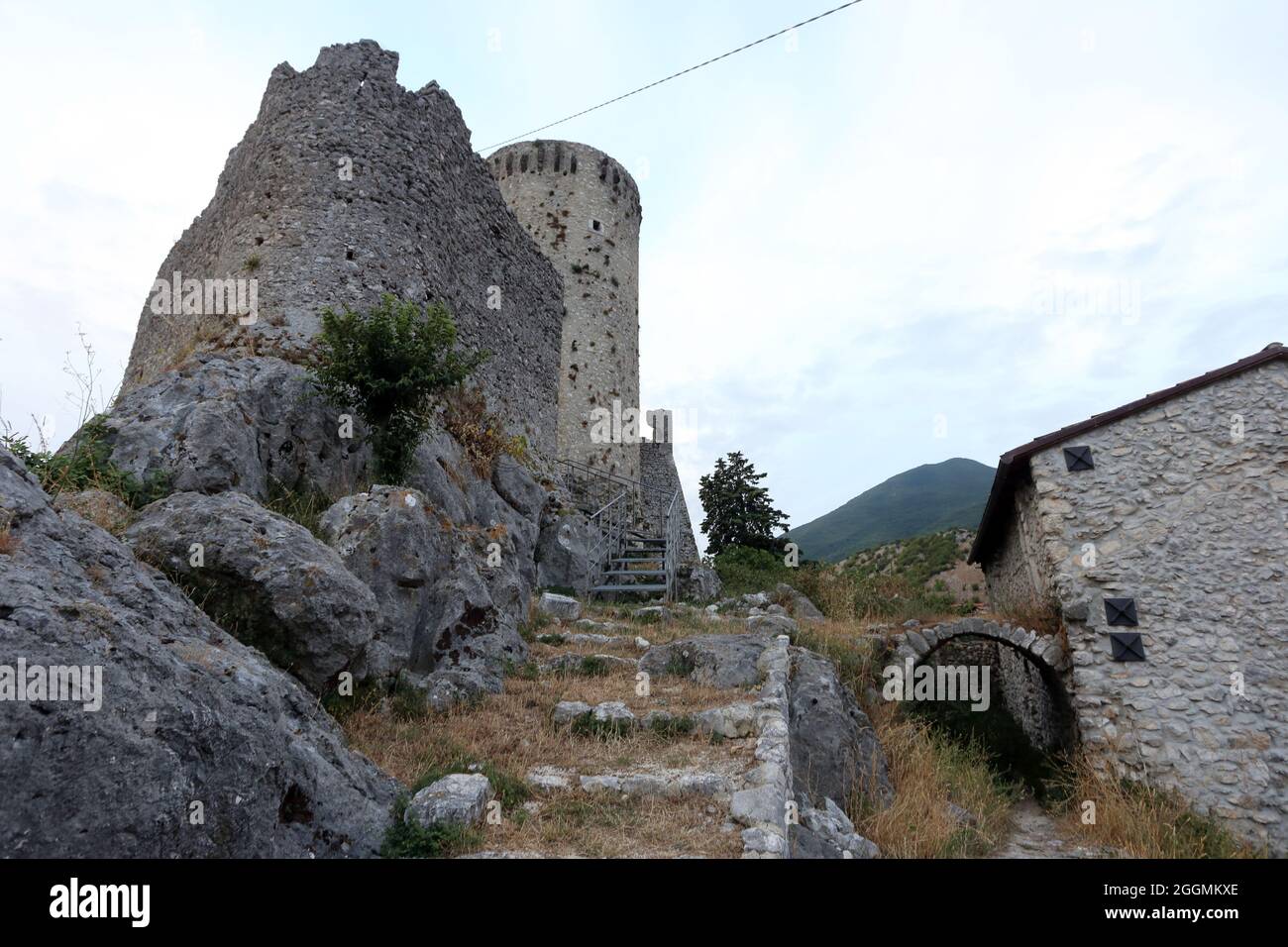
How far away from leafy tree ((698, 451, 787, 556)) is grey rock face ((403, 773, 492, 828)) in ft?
72.1

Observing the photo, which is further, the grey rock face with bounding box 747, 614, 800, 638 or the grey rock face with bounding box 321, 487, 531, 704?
the grey rock face with bounding box 747, 614, 800, 638

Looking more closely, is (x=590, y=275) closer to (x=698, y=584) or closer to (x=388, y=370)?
(x=698, y=584)

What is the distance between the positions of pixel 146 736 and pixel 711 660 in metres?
5.76

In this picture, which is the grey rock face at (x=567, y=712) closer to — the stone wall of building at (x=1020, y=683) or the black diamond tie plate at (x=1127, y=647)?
the stone wall of building at (x=1020, y=683)

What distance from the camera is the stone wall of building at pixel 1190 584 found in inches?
340

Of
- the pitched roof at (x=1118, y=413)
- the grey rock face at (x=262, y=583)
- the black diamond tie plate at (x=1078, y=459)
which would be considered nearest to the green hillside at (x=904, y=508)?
the pitched roof at (x=1118, y=413)

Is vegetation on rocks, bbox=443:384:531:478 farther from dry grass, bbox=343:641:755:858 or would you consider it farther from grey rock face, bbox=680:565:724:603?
dry grass, bbox=343:641:755:858

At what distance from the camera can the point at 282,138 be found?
35.5 feet

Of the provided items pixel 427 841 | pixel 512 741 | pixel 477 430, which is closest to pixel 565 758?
pixel 512 741

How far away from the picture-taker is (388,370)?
343 inches

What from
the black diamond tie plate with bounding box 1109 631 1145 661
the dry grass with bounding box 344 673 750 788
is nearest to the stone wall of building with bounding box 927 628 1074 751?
the black diamond tie plate with bounding box 1109 631 1145 661

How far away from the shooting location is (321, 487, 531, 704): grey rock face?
645 centimetres
